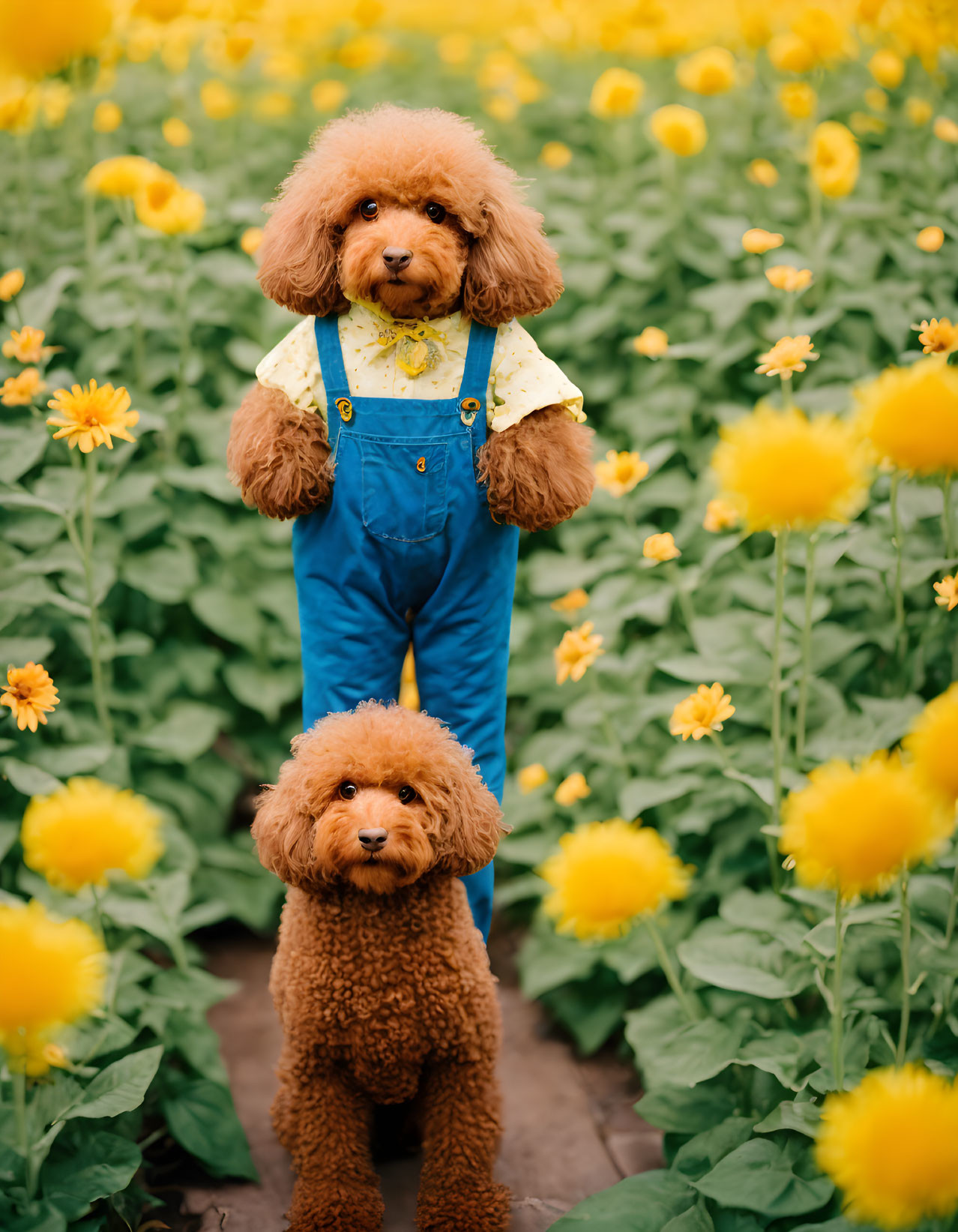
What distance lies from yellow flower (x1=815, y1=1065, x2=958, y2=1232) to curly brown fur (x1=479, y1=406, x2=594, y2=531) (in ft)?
3.03

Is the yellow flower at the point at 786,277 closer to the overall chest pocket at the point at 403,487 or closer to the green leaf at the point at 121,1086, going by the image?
the overall chest pocket at the point at 403,487

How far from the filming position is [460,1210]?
5.60 feet

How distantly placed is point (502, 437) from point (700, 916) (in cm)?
125

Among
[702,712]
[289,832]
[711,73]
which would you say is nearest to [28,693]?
[289,832]

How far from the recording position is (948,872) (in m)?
2.01

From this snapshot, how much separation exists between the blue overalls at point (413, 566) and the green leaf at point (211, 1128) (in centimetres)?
59

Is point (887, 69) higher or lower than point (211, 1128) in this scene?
higher

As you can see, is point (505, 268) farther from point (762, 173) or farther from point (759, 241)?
point (762, 173)

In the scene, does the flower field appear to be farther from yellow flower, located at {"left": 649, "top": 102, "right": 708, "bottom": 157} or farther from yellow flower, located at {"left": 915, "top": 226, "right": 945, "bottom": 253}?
yellow flower, located at {"left": 915, "top": 226, "right": 945, "bottom": 253}

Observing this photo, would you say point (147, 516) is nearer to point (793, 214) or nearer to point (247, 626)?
point (247, 626)

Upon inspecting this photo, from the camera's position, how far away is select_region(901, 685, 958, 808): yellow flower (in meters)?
1.23

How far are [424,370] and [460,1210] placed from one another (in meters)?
1.37

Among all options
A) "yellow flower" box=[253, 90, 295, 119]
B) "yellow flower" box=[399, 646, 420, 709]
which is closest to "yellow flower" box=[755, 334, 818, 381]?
"yellow flower" box=[399, 646, 420, 709]

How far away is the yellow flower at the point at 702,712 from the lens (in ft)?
5.95
